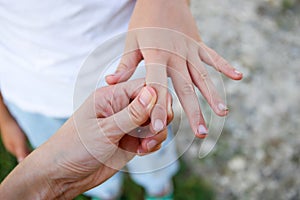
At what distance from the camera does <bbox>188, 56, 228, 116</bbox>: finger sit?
0.72 m

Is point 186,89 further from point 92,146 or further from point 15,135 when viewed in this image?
point 15,135

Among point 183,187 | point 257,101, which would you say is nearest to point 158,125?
point 183,187

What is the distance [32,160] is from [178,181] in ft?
2.58

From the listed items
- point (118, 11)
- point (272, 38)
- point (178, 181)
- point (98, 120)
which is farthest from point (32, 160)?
point (272, 38)

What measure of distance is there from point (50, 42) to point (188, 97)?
360mm

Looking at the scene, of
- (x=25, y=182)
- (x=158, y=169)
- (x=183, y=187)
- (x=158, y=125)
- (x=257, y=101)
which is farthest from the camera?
(x=257, y=101)

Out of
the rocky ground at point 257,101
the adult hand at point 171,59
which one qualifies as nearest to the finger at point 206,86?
the adult hand at point 171,59

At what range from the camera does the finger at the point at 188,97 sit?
716 mm

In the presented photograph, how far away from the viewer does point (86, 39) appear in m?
0.94

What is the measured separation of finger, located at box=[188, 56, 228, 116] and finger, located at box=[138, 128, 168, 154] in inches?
3.5

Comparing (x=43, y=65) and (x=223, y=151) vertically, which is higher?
(x=43, y=65)

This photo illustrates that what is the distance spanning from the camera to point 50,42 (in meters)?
0.95

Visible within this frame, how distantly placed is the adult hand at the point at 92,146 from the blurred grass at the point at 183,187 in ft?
2.10

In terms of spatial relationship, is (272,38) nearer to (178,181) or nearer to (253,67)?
(253,67)
